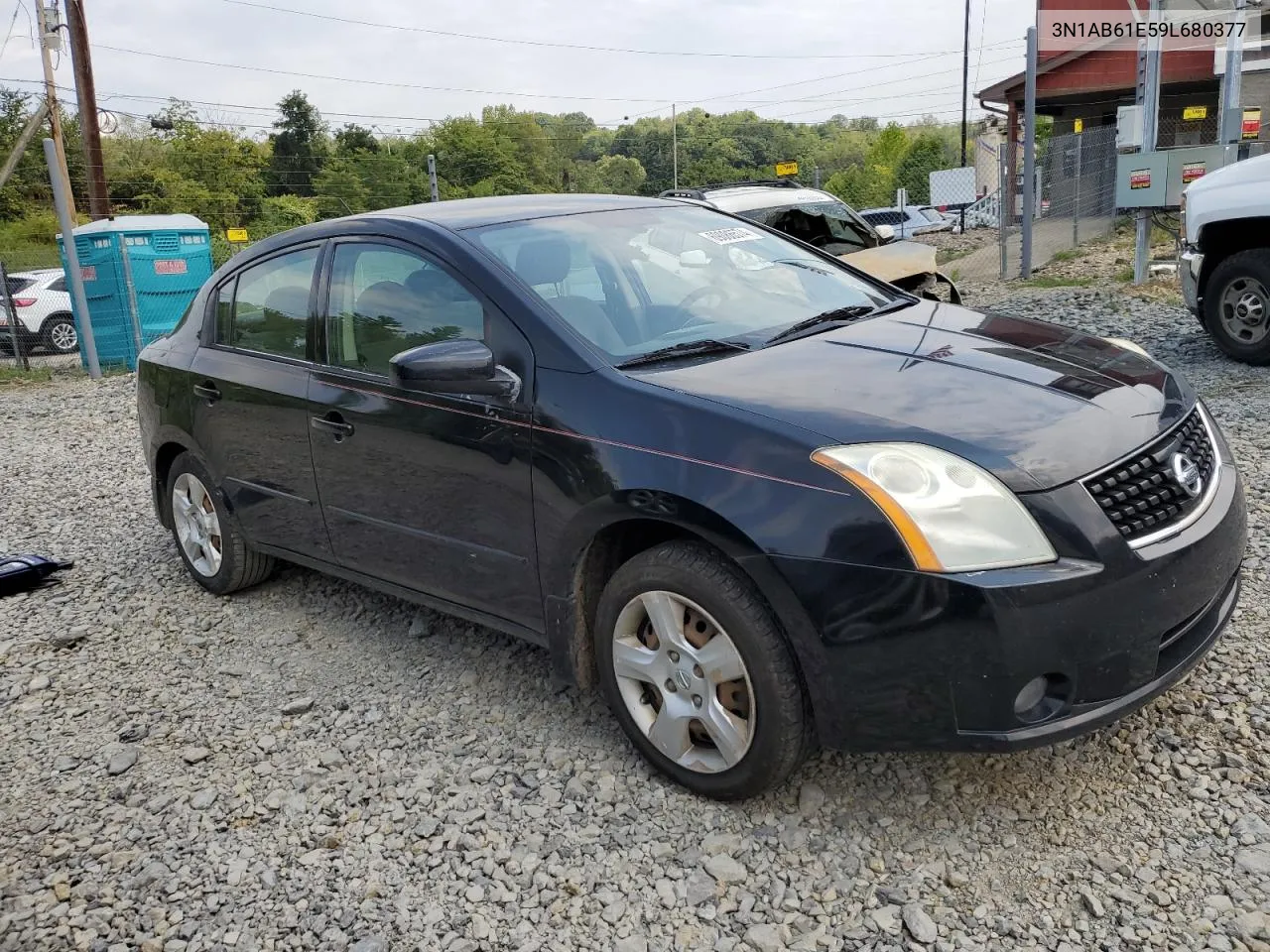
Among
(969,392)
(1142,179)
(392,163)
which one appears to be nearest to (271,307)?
(969,392)

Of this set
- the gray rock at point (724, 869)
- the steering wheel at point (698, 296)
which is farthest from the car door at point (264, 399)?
the gray rock at point (724, 869)

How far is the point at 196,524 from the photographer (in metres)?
4.80

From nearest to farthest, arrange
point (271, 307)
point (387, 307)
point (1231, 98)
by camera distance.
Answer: point (387, 307), point (271, 307), point (1231, 98)

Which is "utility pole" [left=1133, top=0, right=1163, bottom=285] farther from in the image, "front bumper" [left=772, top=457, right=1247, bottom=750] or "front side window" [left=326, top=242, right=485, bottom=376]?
"front bumper" [left=772, top=457, right=1247, bottom=750]

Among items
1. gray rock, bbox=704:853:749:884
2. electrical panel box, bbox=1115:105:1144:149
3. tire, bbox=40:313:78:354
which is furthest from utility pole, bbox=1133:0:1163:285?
tire, bbox=40:313:78:354

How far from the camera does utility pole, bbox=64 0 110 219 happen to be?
19453 millimetres

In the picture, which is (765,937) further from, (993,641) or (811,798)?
(993,641)

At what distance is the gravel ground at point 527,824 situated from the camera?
249 cm

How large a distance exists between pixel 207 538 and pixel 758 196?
639 cm

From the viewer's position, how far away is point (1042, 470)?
2502 mm

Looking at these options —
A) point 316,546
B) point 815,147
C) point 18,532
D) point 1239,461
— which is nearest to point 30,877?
point 316,546

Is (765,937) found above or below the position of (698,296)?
below

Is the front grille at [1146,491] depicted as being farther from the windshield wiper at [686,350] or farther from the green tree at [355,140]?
the green tree at [355,140]

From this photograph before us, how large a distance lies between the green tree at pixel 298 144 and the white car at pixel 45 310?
46077 millimetres
